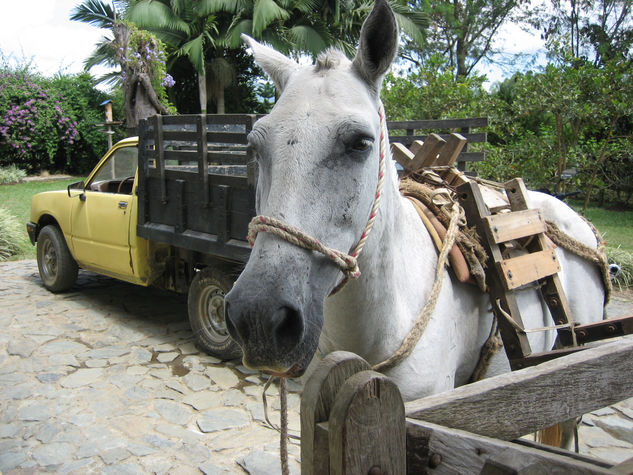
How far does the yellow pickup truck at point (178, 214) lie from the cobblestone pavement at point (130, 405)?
0.56 metres

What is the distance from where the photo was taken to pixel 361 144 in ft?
5.14

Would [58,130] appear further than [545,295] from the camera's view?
Yes

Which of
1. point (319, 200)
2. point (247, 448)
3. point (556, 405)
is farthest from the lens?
point (247, 448)

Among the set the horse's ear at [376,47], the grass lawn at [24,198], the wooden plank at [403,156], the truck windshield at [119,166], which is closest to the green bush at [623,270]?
the wooden plank at [403,156]

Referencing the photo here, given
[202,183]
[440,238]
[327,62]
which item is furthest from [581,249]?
[202,183]

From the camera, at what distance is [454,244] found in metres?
2.17

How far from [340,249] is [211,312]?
12.7 ft

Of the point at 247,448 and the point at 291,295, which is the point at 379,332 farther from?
the point at 247,448

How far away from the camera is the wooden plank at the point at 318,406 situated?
1.03 metres

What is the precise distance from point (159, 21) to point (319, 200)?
66.6ft

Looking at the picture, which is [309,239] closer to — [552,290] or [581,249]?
[552,290]

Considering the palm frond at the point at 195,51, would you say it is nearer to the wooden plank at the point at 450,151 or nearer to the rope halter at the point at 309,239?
the wooden plank at the point at 450,151

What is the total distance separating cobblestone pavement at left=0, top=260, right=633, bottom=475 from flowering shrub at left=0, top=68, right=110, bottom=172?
15.1 meters

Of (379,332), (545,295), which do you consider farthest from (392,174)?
(545,295)
